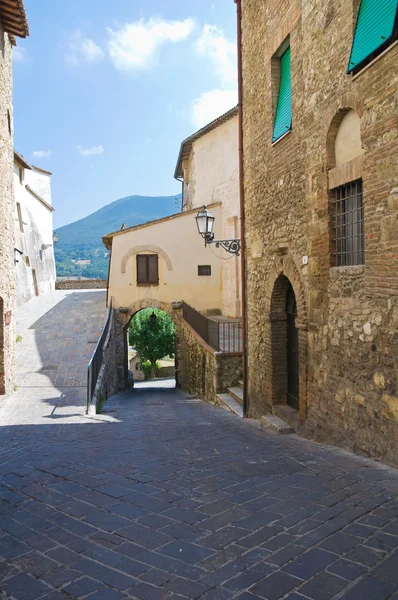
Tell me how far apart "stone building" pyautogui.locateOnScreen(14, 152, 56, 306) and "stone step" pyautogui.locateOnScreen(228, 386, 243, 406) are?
13.0m

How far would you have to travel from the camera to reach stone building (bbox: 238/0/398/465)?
177 inches

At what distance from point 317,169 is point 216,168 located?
582 inches

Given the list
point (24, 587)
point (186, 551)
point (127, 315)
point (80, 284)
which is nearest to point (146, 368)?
point (80, 284)

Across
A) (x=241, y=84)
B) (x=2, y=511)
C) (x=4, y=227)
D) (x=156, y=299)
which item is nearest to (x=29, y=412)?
(x=4, y=227)

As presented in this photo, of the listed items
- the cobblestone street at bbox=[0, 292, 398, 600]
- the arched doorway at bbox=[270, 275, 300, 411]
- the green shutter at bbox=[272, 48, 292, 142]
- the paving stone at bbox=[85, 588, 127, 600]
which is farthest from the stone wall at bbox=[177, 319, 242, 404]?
the paving stone at bbox=[85, 588, 127, 600]

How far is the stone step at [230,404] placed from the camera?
33.4ft

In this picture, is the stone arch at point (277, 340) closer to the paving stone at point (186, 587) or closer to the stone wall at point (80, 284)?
the paving stone at point (186, 587)

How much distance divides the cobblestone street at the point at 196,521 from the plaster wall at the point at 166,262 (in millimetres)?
13208

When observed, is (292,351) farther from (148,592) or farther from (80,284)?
(80,284)

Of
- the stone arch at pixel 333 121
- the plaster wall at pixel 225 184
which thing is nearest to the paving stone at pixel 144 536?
the stone arch at pixel 333 121

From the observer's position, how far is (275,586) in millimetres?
2400

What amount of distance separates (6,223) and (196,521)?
9812 millimetres

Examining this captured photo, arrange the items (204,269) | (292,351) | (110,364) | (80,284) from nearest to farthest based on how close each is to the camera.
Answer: (292,351)
(110,364)
(204,269)
(80,284)

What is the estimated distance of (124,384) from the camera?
19.9 metres
